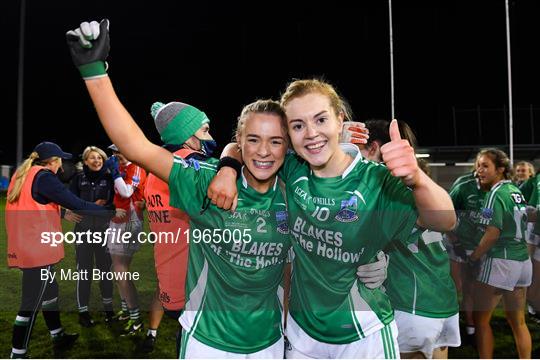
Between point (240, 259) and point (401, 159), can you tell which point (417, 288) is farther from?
point (401, 159)

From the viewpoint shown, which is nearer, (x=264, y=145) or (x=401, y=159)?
(x=401, y=159)

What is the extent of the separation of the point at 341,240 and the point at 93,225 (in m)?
3.67

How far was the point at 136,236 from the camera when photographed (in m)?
5.03

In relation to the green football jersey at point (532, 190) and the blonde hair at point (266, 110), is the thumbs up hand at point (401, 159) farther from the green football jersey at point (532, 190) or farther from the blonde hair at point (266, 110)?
the green football jersey at point (532, 190)

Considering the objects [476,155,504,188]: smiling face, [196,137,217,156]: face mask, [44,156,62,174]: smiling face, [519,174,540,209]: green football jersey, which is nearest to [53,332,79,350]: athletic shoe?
[44,156,62,174]: smiling face

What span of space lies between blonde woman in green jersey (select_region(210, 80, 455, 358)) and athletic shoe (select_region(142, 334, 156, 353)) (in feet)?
8.31

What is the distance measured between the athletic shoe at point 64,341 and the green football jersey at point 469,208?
339cm

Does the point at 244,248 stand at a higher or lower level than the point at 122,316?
higher

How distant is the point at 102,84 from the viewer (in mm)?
1763

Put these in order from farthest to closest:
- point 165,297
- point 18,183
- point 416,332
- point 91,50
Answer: point 18,183, point 165,297, point 416,332, point 91,50

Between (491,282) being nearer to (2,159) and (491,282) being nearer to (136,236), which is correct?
(136,236)

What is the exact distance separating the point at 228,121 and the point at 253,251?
24.9m

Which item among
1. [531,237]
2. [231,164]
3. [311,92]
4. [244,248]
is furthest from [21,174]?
[531,237]

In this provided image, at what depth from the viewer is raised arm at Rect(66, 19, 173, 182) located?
1.72 meters
